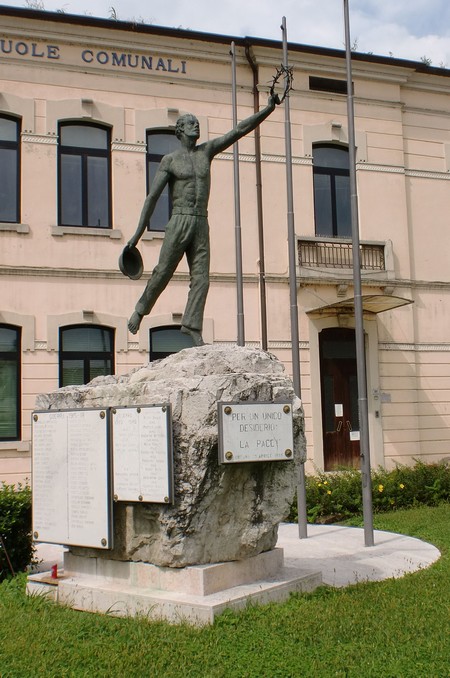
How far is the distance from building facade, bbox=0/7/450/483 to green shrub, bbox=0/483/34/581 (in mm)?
5891

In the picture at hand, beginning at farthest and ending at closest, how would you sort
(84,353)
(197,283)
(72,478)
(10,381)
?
(84,353)
(10,381)
(197,283)
(72,478)

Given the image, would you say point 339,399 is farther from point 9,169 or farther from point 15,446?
point 9,169

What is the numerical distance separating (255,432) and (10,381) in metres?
9.04

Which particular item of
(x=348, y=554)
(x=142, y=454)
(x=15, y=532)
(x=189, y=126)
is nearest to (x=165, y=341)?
(x=348, y=554)

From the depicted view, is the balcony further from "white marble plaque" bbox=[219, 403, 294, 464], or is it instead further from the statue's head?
"white marble plaque" bbox=[219, 403, 294, 464]

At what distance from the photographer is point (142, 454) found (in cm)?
630

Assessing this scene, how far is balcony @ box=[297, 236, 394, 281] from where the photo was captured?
51.8 feet

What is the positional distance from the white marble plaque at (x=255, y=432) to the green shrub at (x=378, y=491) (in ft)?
19.5

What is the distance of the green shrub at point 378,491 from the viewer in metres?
12.5

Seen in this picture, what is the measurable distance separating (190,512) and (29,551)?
2.81 m

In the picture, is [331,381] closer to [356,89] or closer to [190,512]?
[356,89]

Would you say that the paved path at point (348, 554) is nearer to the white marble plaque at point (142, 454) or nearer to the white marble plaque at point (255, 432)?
the white marble plaque at point (255, 432)

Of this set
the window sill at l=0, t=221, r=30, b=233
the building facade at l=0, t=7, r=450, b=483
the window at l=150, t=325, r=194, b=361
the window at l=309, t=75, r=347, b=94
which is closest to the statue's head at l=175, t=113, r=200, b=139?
the building facade at l=0, t=7, r=450, b=483

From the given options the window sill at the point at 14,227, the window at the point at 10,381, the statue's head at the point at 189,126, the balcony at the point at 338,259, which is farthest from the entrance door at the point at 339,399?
the statue's head at the point at 189,126
